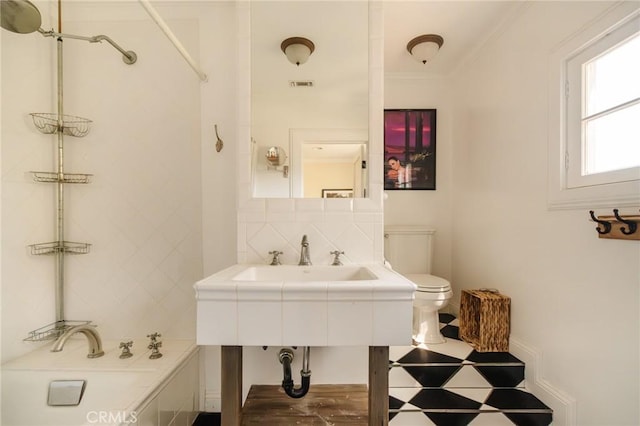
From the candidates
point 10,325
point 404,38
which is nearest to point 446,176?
point 404,38

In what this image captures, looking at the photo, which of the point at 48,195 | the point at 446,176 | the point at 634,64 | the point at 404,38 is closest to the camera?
the point at 634,64

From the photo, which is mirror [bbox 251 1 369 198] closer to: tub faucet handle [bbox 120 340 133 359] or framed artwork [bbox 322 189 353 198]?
framed artwork [bbox 322 189 353 198]

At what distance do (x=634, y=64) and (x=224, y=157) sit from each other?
6.33 ft

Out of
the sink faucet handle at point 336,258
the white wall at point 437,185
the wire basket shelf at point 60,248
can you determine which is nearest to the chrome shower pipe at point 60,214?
the wire basket shelf at point 60,248

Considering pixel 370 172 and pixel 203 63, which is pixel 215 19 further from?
pixel 370 172

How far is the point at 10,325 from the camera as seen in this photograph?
1.40 meters

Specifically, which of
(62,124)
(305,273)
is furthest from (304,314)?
(62,124)

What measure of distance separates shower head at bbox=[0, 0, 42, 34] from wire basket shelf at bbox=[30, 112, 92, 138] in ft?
1.48

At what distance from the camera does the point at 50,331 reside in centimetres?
149

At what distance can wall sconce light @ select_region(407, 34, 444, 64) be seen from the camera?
190 centimetres

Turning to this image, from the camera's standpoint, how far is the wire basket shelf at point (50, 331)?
1442 millimetres

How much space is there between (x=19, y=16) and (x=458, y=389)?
2757mm

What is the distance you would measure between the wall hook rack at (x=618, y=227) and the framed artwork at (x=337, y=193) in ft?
3.24

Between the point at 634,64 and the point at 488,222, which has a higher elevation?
the point at 634,64
